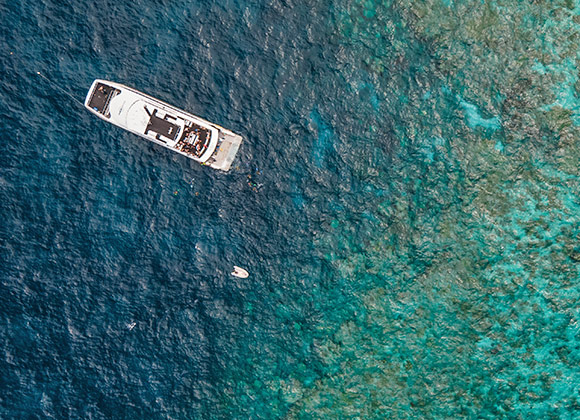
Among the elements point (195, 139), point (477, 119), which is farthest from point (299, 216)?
point (477, 119)

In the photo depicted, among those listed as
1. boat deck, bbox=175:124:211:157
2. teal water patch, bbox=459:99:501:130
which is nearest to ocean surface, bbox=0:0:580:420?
teal water patch, bbox=459:99:501:130

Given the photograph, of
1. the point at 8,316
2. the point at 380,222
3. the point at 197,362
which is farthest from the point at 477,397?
the point at 8,316

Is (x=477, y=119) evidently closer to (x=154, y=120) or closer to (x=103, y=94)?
(x=154, y=120)

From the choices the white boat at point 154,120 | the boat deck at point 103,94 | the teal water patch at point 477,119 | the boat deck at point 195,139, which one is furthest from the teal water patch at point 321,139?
the boat deck at point 103,94

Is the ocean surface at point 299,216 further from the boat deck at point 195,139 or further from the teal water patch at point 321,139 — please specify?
the boat deck at point 195,139

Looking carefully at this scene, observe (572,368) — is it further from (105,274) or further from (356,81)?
(105,274)

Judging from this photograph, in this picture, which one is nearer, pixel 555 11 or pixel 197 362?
pixel 555 11
